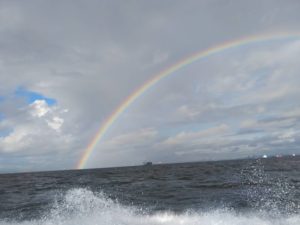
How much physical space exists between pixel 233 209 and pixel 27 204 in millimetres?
15291

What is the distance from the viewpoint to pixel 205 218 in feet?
61.0

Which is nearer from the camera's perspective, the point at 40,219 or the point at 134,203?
the point at 40,219

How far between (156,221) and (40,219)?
21.3ft

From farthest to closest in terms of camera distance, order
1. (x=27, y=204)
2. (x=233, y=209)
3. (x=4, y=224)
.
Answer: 1. (x=27, y=204)
2. (x=233, y=209)
3. (x=4, y=224)

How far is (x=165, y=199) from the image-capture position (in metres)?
27.4

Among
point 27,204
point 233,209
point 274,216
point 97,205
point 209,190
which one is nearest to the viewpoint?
point 274,216

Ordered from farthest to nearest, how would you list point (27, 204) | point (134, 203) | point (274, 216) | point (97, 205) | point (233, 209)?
point (27, 204) < point (134, 203) < point (97, 205) < point (233, 209) < point (274, 216)

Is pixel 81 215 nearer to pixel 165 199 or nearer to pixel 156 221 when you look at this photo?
pixel 156 221

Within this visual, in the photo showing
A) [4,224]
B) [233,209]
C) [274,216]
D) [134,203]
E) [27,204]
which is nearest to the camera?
[274,216]

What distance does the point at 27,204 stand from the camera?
91.4 feet

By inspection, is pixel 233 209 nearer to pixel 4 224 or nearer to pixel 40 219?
pixel 40 219

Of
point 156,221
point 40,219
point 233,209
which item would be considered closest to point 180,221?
point 156,221

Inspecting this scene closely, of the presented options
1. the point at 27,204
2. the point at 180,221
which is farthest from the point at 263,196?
the point at 27,204

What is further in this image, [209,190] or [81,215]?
[209,190]
